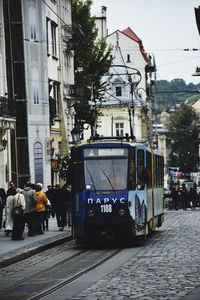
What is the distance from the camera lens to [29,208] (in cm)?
3472

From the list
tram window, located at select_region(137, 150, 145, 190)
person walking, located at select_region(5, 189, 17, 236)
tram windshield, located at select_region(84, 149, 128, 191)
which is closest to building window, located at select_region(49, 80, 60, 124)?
person walking, located at select_region(5, 189, 17, 236)

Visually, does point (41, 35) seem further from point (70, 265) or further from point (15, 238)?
point (70, 265)

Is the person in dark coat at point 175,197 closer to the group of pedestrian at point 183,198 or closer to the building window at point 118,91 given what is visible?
the group of pedestrian at point 183,198

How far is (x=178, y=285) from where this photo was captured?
17922mm

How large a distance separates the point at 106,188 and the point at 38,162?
26055 millimetres

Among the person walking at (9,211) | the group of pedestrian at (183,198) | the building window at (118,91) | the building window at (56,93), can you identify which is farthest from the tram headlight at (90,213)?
the building window at (118,91)

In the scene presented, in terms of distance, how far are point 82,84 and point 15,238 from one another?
3961 centimetres

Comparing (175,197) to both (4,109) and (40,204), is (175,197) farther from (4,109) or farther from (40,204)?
(40,204)

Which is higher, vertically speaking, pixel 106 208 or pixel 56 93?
pixel 56 93

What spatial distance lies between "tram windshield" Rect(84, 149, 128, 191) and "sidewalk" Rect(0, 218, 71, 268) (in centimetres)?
222

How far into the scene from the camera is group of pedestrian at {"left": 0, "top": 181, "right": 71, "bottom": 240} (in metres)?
32.5

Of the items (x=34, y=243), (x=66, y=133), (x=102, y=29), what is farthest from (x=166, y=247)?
(x=102, y=29)

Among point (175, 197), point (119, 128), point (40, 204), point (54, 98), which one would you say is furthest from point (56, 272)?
point (119, 128)

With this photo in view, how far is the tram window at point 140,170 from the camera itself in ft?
100
